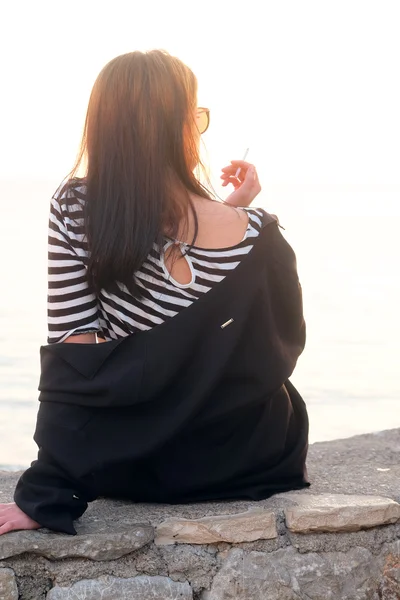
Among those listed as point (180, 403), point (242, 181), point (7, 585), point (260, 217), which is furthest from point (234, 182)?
point (7, 585)

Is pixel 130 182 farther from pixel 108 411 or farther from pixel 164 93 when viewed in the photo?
pixel 108 411

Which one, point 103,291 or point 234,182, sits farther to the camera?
point 234,182

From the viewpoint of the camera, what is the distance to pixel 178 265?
2422mm

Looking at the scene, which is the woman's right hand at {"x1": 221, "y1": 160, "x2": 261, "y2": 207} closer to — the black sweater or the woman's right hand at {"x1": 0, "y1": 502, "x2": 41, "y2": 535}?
the black sweater

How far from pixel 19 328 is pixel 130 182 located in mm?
6885

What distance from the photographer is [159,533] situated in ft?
7.73

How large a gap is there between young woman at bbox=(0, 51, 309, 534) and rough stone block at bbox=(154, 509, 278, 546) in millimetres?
138

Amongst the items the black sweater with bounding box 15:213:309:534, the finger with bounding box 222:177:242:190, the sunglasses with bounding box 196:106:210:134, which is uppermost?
the sunglasses with bounding box 196:106:210:134

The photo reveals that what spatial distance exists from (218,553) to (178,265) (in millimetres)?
682

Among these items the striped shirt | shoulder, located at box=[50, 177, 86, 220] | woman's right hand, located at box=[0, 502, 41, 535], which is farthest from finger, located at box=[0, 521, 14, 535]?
shoulder, located at box=[50, 177, 86, 220]

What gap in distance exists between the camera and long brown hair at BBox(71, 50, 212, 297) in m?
2.35

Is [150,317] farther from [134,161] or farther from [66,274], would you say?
[134,161]

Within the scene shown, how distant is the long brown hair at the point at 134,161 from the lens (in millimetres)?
2346

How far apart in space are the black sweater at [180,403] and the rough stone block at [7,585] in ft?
0.45
